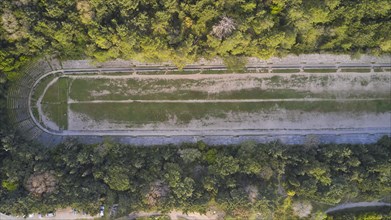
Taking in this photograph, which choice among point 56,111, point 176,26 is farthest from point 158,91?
point 56,111

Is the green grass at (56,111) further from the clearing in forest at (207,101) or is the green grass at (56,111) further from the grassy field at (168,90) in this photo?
the grassy field at (168,90)

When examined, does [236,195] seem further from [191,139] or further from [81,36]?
[81,36]


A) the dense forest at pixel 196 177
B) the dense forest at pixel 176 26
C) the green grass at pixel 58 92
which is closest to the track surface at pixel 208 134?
the green grass at pixel 58 92

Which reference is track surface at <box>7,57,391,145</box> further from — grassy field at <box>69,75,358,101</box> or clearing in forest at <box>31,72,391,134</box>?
grassy field at <box>69,75,358,101</box>

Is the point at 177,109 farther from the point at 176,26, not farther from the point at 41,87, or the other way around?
the point at 41,87

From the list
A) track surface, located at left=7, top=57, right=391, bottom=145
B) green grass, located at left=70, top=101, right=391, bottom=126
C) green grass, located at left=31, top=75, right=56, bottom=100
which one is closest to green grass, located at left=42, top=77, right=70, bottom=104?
green grass, located at left=31, top=75, right=56, bottom=100
